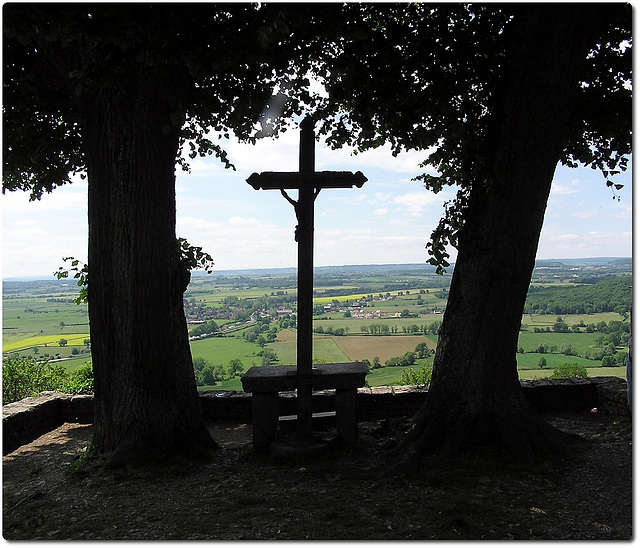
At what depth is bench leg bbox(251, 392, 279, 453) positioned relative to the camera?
20.6 ft

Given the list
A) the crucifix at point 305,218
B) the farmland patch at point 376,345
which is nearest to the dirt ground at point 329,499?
the crucifix at point 305,218

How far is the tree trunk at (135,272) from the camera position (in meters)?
5.96

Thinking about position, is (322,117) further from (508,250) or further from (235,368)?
(235,368)

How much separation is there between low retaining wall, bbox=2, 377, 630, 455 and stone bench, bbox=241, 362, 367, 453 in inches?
71.9

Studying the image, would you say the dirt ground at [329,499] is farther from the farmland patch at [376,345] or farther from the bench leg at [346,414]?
the farmland patch at [376,345]

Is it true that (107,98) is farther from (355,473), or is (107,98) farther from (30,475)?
(355,473)

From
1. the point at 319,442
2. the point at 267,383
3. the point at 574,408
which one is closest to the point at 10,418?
the point at 267,383

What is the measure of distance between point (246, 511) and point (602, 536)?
9.25 ft

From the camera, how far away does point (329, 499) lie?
4.61 metres

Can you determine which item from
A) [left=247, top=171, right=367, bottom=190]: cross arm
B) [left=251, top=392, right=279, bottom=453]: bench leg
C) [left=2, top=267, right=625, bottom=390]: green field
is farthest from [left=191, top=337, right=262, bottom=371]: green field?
[left=247, top=171, right=367, bottom=190]: cross arm

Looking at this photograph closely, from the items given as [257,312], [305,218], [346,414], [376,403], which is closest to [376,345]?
[257,312]

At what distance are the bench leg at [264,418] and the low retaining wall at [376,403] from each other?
1.83m

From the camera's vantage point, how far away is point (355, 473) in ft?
17.4

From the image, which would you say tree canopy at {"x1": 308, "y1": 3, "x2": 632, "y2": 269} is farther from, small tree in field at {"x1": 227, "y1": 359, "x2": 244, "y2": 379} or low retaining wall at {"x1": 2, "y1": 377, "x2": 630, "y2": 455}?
small tree in field at {"x1": 227, "y1": 359, "x2": 244, "y2": 379}
